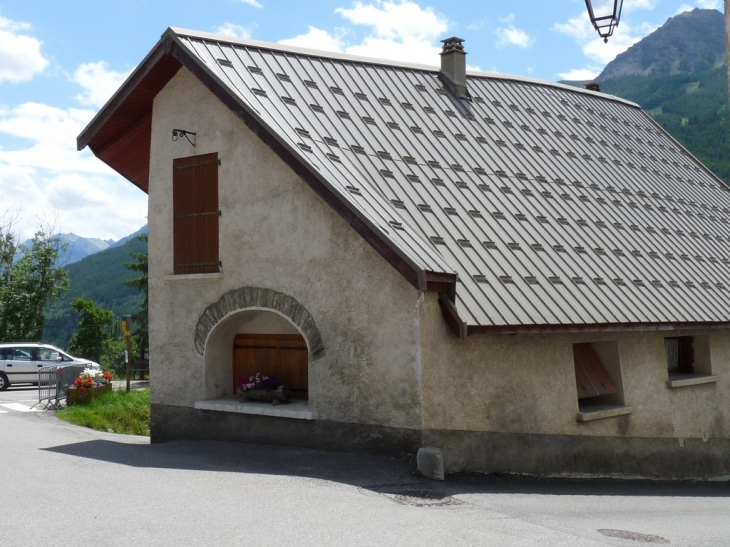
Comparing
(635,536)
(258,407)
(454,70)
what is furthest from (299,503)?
(454,70)

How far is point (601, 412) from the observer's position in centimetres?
1203

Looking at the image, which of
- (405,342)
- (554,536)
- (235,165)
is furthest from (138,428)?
(554,536)

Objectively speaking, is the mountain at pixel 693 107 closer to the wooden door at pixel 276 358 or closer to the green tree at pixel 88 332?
the green tree at pixel 88 332

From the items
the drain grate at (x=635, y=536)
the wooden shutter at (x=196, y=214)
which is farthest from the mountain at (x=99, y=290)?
the drain grate at (x=635, y=536)

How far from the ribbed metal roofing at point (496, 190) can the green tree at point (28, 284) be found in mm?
32815

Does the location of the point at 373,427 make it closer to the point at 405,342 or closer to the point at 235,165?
the point at 405,342

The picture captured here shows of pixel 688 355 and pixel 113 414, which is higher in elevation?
pixel 688 355

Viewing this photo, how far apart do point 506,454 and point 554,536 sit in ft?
11.4

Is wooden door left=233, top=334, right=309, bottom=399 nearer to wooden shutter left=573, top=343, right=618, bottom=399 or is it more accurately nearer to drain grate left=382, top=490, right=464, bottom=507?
drain grate left=382, top=490, right=464, bottom=507

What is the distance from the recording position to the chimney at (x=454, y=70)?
52.1 feet

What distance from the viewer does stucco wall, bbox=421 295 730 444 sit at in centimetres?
1025

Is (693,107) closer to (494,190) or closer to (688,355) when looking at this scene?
(688,355)

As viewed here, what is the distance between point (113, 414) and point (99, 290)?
12142cm

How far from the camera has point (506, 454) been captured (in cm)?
1091
